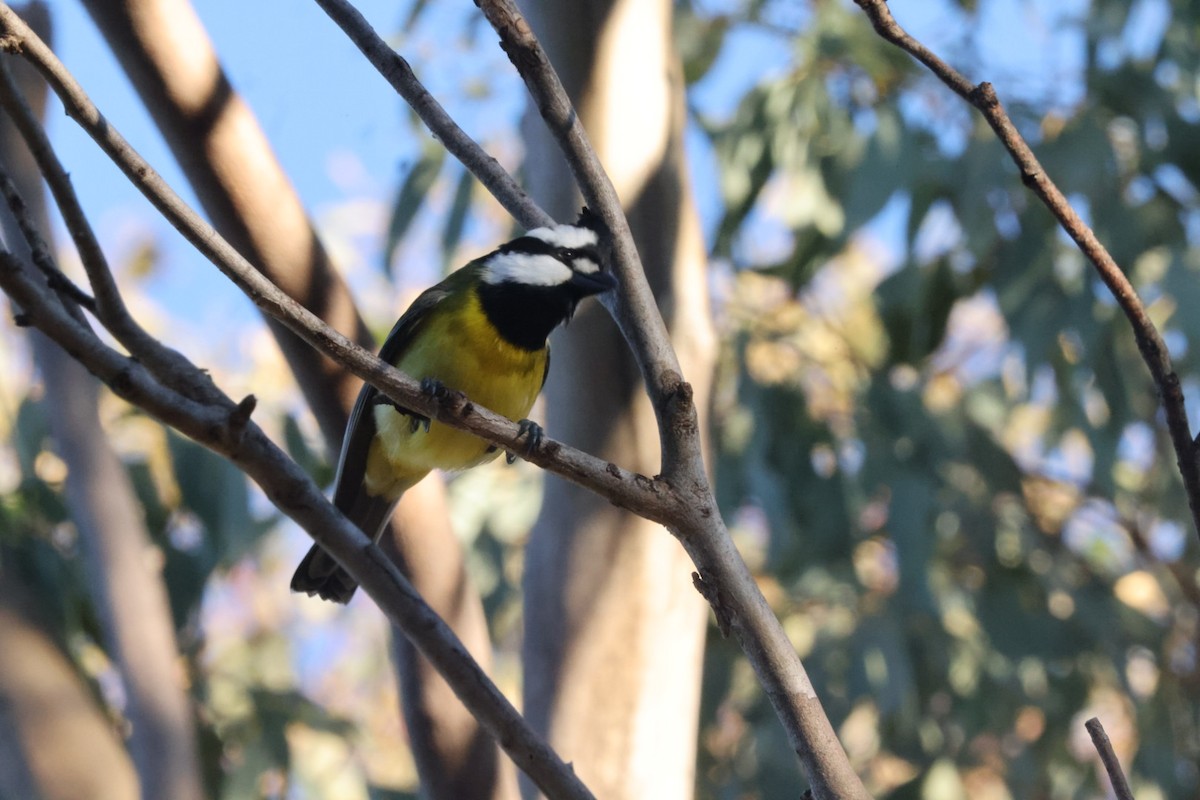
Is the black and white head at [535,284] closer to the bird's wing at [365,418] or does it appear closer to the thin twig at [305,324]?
the bird's wing at [365,418]

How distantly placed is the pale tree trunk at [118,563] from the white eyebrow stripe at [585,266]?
98 centimetres

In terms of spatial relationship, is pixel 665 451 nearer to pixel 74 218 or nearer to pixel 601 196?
pixel 601 196

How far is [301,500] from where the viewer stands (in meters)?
1.44

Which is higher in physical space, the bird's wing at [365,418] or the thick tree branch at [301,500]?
the bird's wing at [365,418]

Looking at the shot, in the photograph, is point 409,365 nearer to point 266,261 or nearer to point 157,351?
point 266,261

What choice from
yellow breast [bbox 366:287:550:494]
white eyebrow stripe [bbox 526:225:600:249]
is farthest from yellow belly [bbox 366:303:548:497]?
white eyebrow stripe [bbox 526:225:600:249]

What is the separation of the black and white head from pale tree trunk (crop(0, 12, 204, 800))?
0.87 meters

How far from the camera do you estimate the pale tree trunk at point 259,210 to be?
1.98 m

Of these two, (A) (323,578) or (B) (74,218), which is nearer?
(B) (74,218)

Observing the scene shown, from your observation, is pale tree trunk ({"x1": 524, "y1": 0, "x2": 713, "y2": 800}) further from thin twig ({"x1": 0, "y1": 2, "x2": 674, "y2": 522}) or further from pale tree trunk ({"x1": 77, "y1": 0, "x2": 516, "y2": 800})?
thin twig ({"x1": 0, "y1": 2, "x2": 674, "y2": 522})

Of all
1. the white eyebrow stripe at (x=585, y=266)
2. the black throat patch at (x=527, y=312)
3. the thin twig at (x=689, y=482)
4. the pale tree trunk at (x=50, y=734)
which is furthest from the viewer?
the pale tree trunk at (x=50, y=734)

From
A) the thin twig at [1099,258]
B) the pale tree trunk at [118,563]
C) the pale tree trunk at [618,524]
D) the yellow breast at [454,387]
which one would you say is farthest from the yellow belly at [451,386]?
the thin twig at [1099,258]

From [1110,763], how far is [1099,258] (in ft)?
1.63

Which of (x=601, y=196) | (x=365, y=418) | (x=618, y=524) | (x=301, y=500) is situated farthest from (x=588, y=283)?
(x=301, y=500)
